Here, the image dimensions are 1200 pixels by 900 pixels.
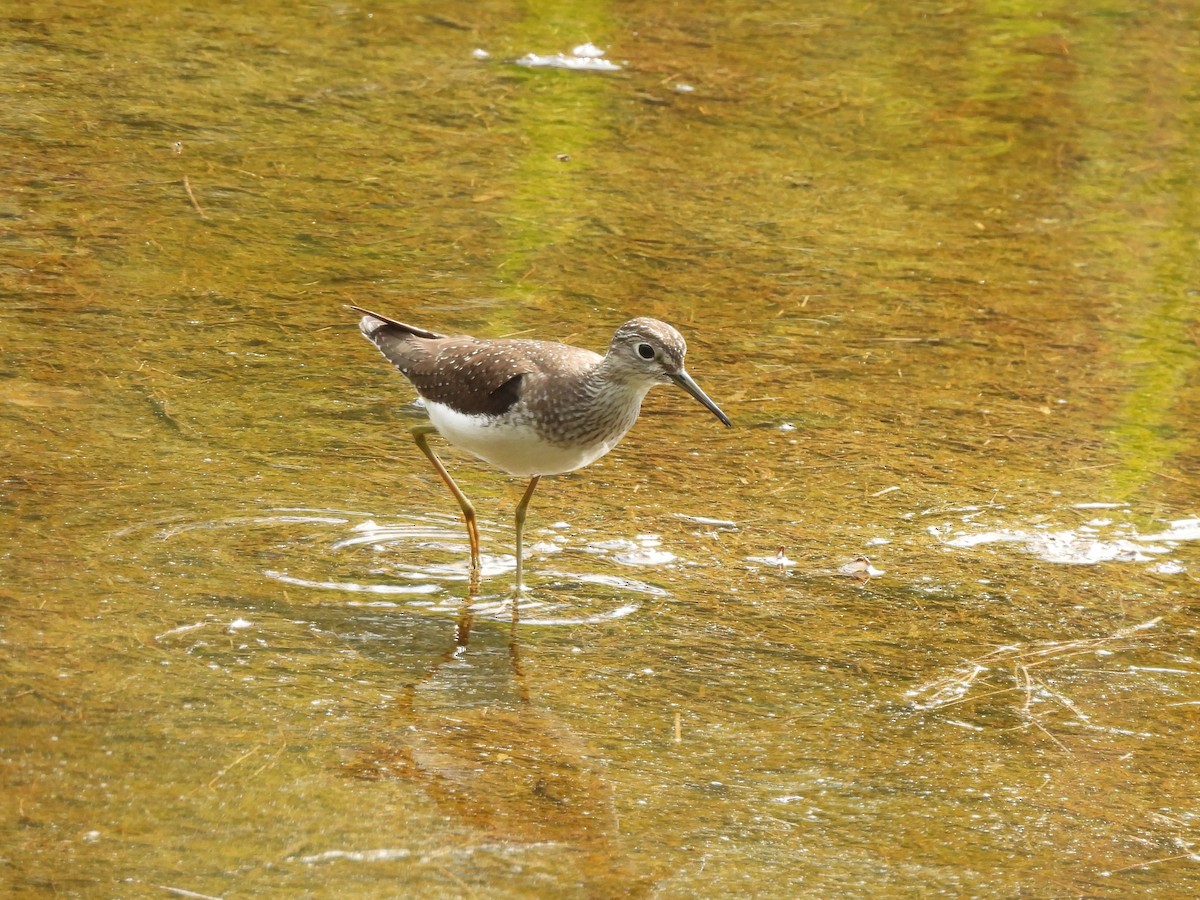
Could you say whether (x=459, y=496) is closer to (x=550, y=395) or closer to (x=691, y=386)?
(x=550, y=395)

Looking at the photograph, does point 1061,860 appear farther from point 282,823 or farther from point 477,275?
point 477,275

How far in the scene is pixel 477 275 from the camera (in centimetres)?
784

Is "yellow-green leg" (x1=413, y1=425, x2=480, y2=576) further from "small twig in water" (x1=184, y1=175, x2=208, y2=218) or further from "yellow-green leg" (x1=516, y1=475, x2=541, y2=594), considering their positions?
"small twig in water" (x1=184, y1=175, x2=208, y2=218)

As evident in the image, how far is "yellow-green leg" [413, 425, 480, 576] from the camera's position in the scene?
18.5 feet

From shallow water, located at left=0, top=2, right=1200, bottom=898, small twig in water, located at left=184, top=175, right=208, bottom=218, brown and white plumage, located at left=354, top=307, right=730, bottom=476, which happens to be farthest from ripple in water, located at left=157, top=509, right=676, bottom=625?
small twig in water, located at left=184, top=175, right=208, bottom=218

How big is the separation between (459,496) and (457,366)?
1.55 ft

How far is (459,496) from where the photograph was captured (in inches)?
227

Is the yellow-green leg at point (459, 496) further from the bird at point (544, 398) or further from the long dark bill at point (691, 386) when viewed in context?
the long dark bill at point (691, 386)

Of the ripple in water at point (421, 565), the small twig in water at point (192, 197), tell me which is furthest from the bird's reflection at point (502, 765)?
the small twig in water at point (192, 197)

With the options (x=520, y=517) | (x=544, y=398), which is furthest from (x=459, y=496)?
(x=544, y=398)

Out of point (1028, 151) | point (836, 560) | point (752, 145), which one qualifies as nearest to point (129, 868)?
point (836, 560)

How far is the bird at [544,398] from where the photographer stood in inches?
214

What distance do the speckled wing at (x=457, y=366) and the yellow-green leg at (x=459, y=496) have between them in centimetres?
17

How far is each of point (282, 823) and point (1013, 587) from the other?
292cm
